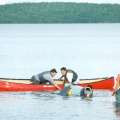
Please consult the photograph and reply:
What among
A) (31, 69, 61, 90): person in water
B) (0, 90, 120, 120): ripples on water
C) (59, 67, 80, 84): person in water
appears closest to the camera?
(0, 90, 120, 120): ripples on water

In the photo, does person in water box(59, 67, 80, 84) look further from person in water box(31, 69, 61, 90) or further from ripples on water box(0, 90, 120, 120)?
ripples on water box(0, 90, 120, 120)

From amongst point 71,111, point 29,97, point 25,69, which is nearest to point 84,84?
point 29,97

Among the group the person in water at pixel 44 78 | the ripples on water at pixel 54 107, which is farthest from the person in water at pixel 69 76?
the ripples on water at pixel 54 107

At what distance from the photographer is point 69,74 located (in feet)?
101

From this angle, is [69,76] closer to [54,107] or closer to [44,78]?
[44,78]

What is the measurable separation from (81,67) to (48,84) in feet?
63.3

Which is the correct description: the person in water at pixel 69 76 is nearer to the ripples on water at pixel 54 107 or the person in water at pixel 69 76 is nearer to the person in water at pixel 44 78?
the person in water at pixel 44 78

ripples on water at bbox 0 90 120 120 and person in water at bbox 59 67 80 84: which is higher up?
→ person in water at bbox 59 67 80 84

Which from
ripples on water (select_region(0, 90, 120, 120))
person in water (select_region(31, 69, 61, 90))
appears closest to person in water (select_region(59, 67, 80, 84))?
person in water (select_region(31, 69, 61, 90))

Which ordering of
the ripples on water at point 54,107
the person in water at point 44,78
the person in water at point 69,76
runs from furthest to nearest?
1. the person in water at point 69,76
2. the person in water at point 44,78
3. the ripples on water at point 54,107

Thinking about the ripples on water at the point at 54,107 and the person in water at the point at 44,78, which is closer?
the ripples on water at the point at 54,107

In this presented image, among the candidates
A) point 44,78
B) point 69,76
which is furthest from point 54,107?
point 44,78

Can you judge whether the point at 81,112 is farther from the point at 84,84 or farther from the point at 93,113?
the point at 84,84

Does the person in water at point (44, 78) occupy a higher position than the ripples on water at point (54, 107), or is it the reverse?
the person in water at point (44, 78)
